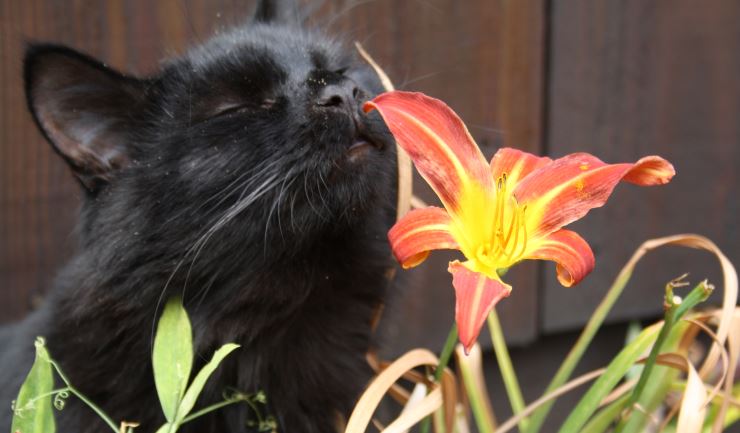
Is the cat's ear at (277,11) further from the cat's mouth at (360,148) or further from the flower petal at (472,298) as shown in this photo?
the flower petal at (472,298)

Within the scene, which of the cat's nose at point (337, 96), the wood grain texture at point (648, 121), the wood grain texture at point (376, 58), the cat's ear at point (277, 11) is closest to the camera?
the cat's nose at point (337, 96)

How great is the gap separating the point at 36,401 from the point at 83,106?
1.59 ft

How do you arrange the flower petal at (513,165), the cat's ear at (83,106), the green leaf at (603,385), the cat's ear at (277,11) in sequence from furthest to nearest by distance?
the cat's ear at (277,11) → the cat's ear at (83,106) → the green leaf at (603,385) → the flower petal at (513,165)

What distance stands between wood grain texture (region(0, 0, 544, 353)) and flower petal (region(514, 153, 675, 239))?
2.24ft

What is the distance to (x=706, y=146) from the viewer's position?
2430 millimetres

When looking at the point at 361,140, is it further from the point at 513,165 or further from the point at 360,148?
the point at 513,165

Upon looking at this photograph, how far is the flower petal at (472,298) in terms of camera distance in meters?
0.71

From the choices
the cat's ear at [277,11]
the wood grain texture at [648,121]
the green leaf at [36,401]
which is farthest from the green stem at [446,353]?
the wood grain texture at [648,121]

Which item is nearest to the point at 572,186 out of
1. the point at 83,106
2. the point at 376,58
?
the point at 83,106

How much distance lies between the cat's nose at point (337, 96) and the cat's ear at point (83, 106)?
31 cm

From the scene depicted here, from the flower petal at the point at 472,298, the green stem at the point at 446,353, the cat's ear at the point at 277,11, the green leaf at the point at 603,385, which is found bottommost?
the green leaf at the point at 603,385

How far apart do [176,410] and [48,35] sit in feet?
3.52

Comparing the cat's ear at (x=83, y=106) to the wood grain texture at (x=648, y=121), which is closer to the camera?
the cat's ear at (x=83, y=106)

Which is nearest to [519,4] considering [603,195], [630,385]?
[630,385]
